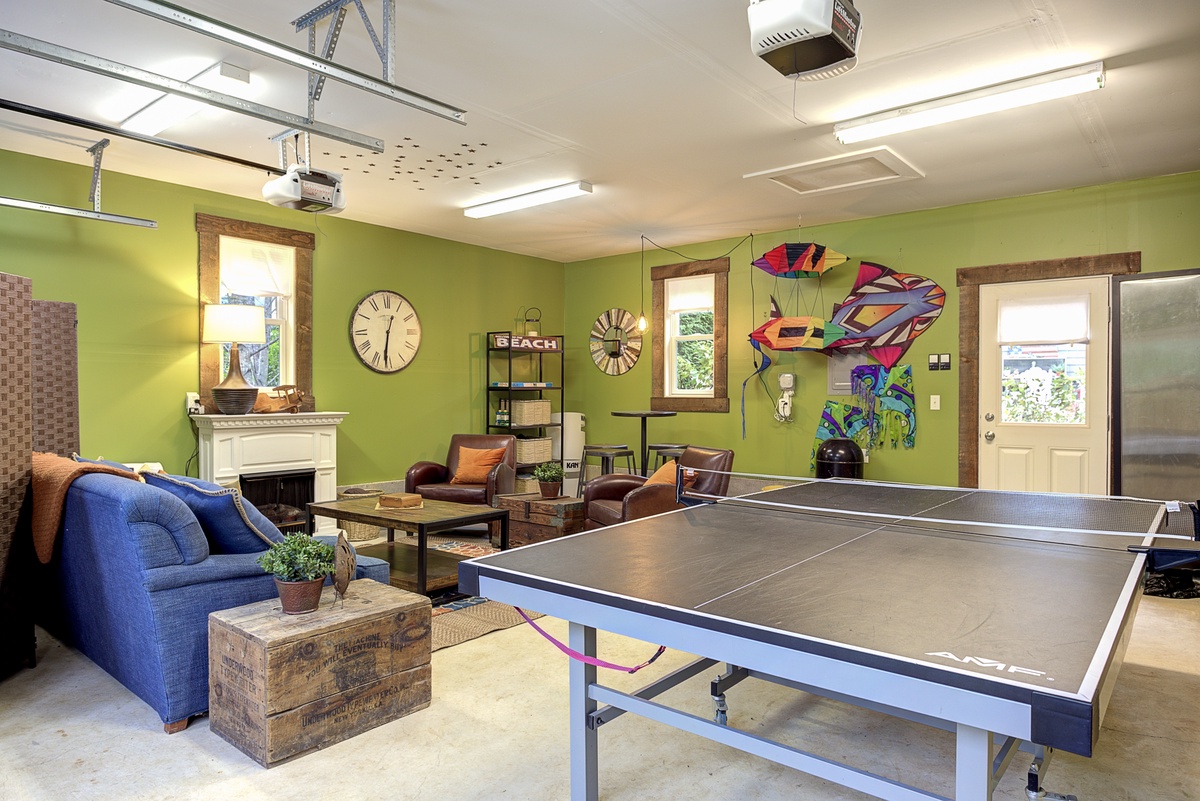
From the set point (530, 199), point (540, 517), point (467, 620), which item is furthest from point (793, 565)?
point (530, 199)

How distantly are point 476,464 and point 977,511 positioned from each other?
179 inches

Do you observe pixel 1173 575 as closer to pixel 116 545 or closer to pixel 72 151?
pixel 116 545

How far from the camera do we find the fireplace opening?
5.50 metres

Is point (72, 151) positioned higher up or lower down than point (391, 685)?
higher up

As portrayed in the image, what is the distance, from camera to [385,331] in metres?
6.77

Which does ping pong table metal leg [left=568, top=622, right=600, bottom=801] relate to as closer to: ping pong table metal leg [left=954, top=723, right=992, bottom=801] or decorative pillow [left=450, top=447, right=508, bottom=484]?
ping pong table metal leg [left=954, top=723, right=992, bottom=801]

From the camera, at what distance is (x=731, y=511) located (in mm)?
2723

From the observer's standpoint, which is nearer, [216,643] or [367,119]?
[216,643]

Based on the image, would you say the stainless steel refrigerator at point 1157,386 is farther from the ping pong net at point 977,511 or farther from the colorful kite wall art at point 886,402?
the ping pong net at point 977,511

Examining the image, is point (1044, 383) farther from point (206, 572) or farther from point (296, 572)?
point (206, 572)

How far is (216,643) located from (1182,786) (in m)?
3.18

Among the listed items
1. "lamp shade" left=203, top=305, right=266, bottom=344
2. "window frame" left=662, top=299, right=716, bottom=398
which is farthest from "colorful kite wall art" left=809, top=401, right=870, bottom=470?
"lamp shade" left=203, top=305, right=266, bottom=344

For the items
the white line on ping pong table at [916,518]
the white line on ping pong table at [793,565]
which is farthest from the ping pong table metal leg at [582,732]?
the white line on ping pong table at [916,518]

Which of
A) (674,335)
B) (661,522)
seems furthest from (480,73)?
(674,335)
